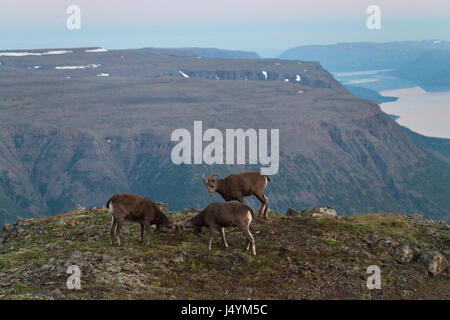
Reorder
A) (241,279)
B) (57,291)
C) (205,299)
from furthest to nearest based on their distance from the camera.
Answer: (241,279)
(205,299)
(57,291)

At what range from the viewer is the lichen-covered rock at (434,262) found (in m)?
22.7

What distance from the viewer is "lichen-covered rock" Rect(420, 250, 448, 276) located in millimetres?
22734

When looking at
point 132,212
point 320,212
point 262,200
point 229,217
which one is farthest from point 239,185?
point 320,212

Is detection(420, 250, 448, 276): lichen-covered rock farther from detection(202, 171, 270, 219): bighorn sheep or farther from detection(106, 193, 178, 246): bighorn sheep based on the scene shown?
detection(106, 193, 178, 246): bighorn sheep

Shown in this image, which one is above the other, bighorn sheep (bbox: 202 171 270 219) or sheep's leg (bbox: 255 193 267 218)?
bighorn sheep (bbox: 202 171 270 219)

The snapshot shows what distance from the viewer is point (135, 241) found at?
23609 mm

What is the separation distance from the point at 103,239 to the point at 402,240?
13.4m

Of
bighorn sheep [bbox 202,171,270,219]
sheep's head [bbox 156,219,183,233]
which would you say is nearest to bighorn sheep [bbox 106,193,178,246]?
sheep's head [bbox 156,219,183,233]

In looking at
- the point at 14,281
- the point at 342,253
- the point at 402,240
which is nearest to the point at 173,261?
the point at 14,281

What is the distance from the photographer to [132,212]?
2264 centimetres

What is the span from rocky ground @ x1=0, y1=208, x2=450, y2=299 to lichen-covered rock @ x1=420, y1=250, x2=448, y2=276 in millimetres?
41

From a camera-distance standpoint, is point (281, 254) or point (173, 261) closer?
point (173, 261)
